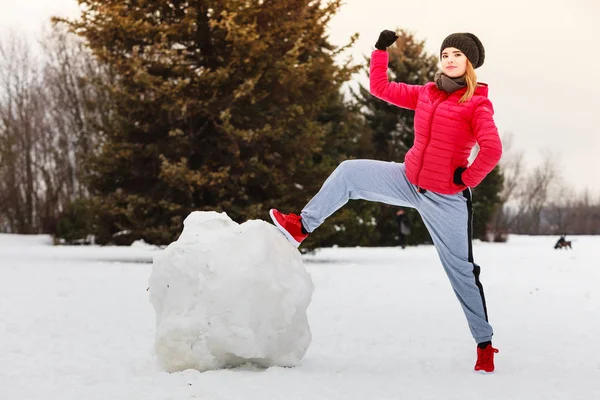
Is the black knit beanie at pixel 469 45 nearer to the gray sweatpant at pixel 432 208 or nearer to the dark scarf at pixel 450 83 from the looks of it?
the dark scarf at pixel 450 83

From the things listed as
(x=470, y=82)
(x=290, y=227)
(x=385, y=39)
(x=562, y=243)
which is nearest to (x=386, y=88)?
(x=385, y=39)

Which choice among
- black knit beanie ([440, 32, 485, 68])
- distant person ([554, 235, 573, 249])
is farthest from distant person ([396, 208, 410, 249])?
black knit beanie ([440, 32, 485, 68])

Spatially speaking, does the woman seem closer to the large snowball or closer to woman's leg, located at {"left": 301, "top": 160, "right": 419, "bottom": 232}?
woman's leg, located at {"left": 301, "top": 160, "right": 419, "bottom": 232}

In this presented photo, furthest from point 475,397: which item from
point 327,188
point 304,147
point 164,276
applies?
point 304,147

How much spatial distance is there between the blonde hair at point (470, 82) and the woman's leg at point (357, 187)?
68cm

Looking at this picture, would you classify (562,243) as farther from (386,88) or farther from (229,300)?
(229,300)

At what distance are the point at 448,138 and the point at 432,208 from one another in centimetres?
51

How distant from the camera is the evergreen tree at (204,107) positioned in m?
14.2

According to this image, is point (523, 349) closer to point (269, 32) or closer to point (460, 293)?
point (460, 293)

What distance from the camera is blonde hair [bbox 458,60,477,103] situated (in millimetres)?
4516

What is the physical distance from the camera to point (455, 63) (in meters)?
4.67

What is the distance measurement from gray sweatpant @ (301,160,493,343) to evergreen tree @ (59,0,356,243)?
30.3 feet

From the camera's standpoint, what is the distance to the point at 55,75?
3212cm

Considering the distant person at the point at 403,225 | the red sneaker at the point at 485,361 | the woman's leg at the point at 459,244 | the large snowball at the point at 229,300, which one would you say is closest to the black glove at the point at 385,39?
the woman's leg at the point at 459,244
